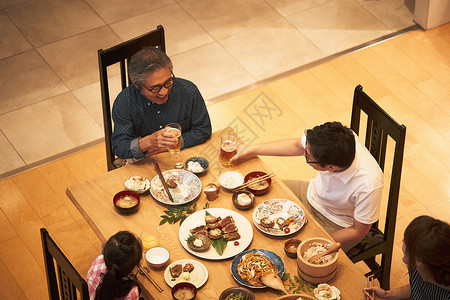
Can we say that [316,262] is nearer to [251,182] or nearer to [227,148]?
[251,182]

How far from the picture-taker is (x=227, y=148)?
10.3ft

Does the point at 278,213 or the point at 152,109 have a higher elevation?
the point at 152,109

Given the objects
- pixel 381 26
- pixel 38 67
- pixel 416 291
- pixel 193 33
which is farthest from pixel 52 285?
pixel 381 26

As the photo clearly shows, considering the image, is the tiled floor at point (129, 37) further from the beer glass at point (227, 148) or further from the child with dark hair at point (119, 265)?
the child with dark hair at point (119, 265)

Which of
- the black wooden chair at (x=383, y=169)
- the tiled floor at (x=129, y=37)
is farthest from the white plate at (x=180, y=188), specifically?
the tiled floor at (x=129, y=37)

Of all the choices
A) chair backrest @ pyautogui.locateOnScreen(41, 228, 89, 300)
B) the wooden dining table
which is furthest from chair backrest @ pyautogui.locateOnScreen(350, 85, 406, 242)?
chair backrest @ pyautogui.locateOnScreen(41, 228, 89, 300)

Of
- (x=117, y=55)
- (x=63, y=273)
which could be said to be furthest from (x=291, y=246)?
(x=117, y=55)

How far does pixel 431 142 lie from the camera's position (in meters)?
4.52

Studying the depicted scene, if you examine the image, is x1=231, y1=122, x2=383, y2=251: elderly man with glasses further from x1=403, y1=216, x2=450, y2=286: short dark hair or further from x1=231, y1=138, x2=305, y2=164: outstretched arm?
x1=403, y1=216, x2=450, y2=286: short dark hair

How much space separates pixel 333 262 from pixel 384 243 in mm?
762

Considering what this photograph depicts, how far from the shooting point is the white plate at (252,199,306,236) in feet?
9.29

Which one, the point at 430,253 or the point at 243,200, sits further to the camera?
the point at 243,200

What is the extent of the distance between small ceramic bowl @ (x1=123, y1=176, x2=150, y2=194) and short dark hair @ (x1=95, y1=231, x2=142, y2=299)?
453 mm

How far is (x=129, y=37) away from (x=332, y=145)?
3180 mm
